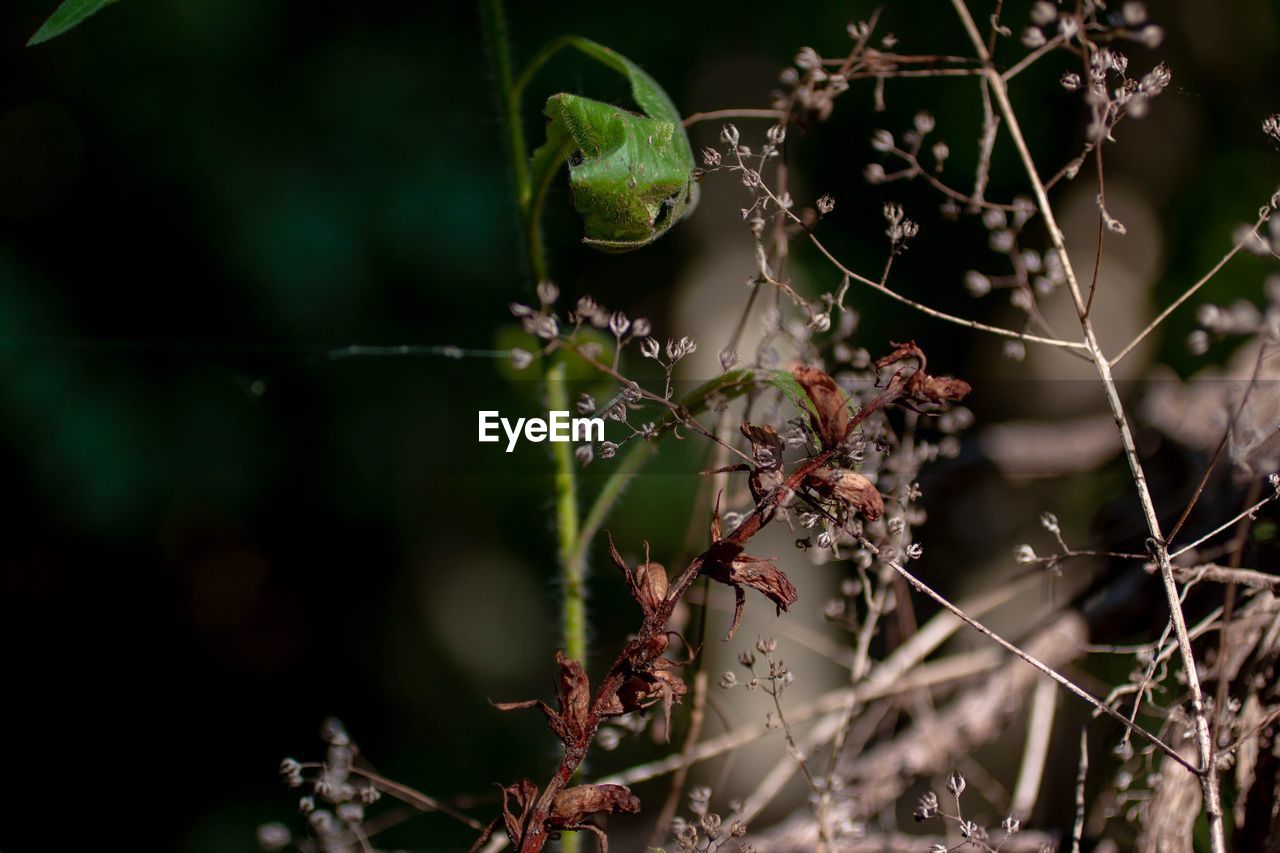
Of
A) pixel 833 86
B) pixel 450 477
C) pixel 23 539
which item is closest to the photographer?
pixel 833 86

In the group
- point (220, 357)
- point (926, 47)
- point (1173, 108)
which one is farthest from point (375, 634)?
point (1173, 108)

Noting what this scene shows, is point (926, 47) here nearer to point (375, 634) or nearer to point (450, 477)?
point (450, 477)

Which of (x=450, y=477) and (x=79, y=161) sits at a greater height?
(x=79, y=161)

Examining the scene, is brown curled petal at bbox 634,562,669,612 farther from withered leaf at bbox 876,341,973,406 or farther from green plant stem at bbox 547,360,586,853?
green plant stem at bbox 547,360,586,853

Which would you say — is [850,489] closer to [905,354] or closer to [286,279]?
[905,354]

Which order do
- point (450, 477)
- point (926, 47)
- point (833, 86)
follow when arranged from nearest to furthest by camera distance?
1. point (833, 86)
2. point (926, 47)
3. point (450, 477)

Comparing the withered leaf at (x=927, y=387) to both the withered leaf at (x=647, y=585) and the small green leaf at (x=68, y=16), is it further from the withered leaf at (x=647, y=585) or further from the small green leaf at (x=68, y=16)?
the small green leaf at (x=68, y=16)

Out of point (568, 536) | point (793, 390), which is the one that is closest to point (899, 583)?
point (568, 536)
